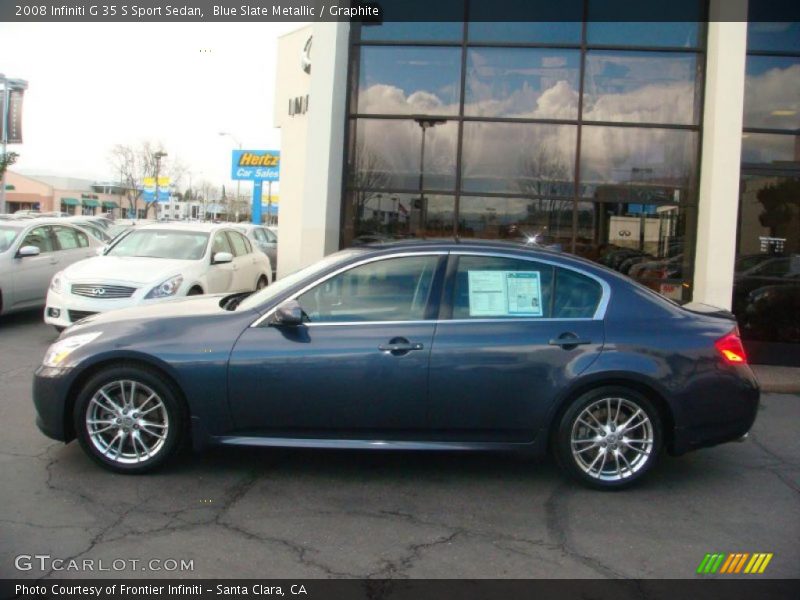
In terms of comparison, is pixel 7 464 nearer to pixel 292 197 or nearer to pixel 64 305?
pixel 64 305

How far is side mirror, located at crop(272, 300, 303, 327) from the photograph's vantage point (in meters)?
4.94

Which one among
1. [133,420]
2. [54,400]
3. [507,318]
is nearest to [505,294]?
[507,318]

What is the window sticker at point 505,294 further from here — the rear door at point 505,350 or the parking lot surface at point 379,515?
the parking lot surface at point 379,515

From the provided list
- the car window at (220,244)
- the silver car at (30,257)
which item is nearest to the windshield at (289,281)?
the car window at (220,244)

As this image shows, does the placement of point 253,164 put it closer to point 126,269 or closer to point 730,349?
point 126,269

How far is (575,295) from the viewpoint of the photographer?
17.3 feet

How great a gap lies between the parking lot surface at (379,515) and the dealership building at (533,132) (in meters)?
5.37

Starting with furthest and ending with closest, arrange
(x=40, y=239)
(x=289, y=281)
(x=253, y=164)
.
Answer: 1. (x=253, y=164)
2. (x=40, y=239)
3. (x=289, y=281)

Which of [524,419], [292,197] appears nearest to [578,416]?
[524,419]

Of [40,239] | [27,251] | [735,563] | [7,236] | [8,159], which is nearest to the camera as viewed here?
[735,563]

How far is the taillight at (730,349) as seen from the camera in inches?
203

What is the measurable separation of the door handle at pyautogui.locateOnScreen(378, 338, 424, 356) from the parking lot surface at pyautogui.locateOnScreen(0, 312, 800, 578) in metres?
0.90

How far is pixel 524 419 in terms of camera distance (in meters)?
5.04
